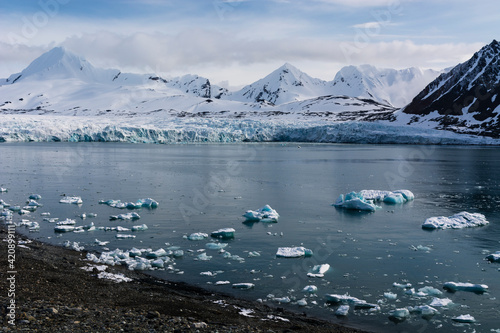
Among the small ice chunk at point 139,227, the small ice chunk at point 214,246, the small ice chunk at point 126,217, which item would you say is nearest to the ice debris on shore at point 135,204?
the small ice chunk at point 126,217

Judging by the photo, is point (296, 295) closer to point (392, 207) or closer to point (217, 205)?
point (217, 205)

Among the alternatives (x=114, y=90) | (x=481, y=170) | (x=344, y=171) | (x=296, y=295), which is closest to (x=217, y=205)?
(x=296, y=295)

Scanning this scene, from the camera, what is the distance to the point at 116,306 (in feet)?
29.3

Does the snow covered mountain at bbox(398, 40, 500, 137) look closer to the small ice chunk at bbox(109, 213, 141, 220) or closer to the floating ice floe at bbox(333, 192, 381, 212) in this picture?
the floating ice floe at bbox(333, 192, 381, 212)

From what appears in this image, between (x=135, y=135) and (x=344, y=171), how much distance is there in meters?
52.8

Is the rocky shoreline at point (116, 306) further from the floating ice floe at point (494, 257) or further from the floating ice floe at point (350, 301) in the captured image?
the floating ice floe at point (494, 257)

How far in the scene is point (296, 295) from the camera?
10.4 metres

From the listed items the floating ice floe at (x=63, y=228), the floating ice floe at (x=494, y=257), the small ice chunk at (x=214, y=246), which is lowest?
the floating ice floe at (x=63, y=228)

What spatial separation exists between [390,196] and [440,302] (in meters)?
13.6

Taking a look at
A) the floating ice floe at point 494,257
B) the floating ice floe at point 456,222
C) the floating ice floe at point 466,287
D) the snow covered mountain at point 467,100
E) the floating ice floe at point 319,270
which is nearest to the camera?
the floating ice floe at point 466,287

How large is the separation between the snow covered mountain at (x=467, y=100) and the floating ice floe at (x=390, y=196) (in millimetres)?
73016

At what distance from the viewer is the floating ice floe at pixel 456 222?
17.3m

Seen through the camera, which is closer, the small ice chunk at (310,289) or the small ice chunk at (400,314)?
the small ice chunk at (400,314)

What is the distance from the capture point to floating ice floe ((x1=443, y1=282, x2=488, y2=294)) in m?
10.7
